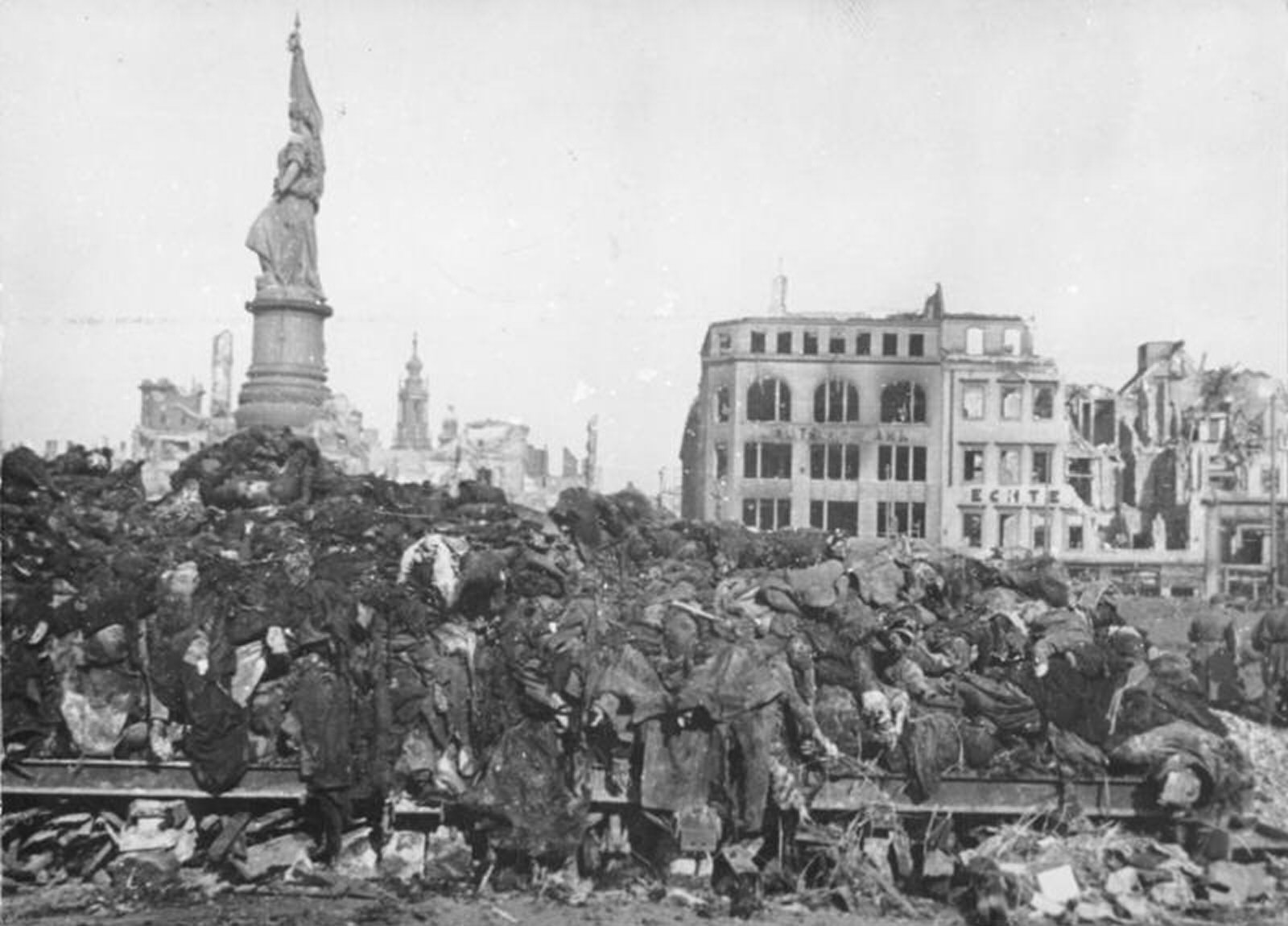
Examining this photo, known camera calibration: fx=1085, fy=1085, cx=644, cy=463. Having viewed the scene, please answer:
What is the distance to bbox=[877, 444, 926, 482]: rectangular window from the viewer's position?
125 ft

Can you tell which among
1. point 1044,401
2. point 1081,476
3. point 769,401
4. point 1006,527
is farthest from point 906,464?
point 1081,476

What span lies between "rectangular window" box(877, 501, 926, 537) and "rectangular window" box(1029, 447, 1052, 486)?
4.13m

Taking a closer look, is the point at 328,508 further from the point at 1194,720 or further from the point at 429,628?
the point at 1194,720

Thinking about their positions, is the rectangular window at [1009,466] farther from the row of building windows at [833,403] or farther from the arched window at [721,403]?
the arched window at [721,403]

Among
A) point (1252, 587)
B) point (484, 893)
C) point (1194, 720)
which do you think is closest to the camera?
point (484, 893)

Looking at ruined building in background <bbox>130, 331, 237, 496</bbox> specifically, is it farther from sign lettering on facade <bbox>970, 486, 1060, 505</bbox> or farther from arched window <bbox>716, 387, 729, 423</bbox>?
sign lettering on facade <bbox>970, 486, 1060, 505</bbox>

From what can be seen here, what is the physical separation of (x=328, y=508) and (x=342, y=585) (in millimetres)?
2256

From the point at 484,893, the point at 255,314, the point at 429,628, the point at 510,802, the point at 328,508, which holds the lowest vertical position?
the point at 484,893

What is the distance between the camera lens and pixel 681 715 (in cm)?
712

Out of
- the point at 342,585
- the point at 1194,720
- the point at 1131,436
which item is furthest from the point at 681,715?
the point at 1131,436

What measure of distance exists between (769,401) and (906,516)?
6273 millimetres

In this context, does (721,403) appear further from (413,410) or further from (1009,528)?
(413,410)

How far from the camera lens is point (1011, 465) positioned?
1506 inches

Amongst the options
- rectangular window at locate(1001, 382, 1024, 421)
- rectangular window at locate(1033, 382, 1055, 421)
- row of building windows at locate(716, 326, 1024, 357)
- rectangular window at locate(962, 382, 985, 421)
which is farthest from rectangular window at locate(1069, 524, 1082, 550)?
row of building windows at locate(716, 326, 1024, 357)
